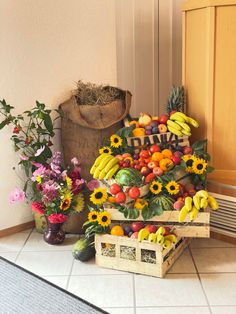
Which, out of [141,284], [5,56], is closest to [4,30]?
[5,56]

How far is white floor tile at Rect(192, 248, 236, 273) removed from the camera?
2.40 m

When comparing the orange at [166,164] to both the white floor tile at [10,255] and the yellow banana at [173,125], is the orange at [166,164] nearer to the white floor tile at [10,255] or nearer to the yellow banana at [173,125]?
the yellow banana at [173,125]

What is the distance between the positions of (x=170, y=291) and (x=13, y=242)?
1.20 meters

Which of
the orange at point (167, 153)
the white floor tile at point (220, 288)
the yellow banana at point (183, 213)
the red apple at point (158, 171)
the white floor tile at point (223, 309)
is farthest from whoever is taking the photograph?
the orange at point (167, 153)

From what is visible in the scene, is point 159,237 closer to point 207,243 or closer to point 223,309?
point 223,309

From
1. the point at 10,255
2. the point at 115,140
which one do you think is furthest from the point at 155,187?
the point at 10,255

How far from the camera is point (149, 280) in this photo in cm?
228

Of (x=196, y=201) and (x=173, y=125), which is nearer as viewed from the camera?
(x=196, y=201)

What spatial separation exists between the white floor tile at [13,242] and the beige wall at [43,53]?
0.09 m

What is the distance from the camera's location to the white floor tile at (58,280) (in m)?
2.26

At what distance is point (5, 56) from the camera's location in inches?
109

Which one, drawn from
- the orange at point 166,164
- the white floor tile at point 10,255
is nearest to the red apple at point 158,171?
the orange at point 166,164

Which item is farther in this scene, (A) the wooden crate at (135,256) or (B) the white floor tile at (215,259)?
(B) the white floor tile at (215,259)

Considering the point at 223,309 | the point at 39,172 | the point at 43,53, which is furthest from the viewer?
the point at 43,53
